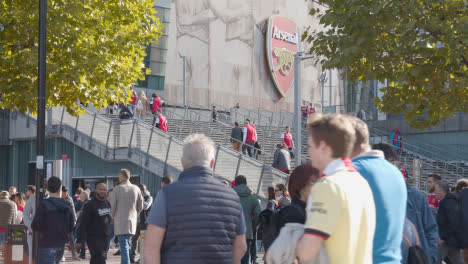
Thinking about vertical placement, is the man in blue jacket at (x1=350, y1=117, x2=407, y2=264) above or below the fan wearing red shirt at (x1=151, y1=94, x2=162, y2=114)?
below

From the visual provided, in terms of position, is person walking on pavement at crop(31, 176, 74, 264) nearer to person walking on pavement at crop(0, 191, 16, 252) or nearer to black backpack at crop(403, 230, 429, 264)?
black backpack at crop(403, 230, 429, 264)

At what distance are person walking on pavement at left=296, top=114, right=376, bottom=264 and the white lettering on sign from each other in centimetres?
4897

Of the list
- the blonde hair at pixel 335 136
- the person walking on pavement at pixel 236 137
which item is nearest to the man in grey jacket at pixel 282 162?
the person walking on pavement at pixel 236 137

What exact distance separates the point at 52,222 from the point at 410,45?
860 centimetres

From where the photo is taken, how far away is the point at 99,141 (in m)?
26.2

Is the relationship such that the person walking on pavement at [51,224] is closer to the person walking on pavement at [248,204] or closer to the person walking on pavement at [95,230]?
the person walking on pavement at [95,230]

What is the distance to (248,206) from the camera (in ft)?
39.1

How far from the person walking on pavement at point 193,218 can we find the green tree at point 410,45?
9.78 m

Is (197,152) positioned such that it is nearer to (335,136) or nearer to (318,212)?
(335,136)

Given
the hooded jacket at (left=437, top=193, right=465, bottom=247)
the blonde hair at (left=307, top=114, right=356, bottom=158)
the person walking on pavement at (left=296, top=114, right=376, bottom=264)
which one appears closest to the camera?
the person walking on pavement at (left=296, top=114, right=376, bottom=264)

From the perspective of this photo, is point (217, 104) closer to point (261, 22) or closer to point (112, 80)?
point (261, 22)

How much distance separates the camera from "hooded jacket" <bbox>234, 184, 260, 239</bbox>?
11820 mm

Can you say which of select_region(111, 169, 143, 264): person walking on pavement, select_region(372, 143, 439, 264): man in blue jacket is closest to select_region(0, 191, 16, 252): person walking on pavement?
select_region(111, 169, 143, 264): person walking on pavement

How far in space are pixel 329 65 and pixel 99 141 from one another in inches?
540
